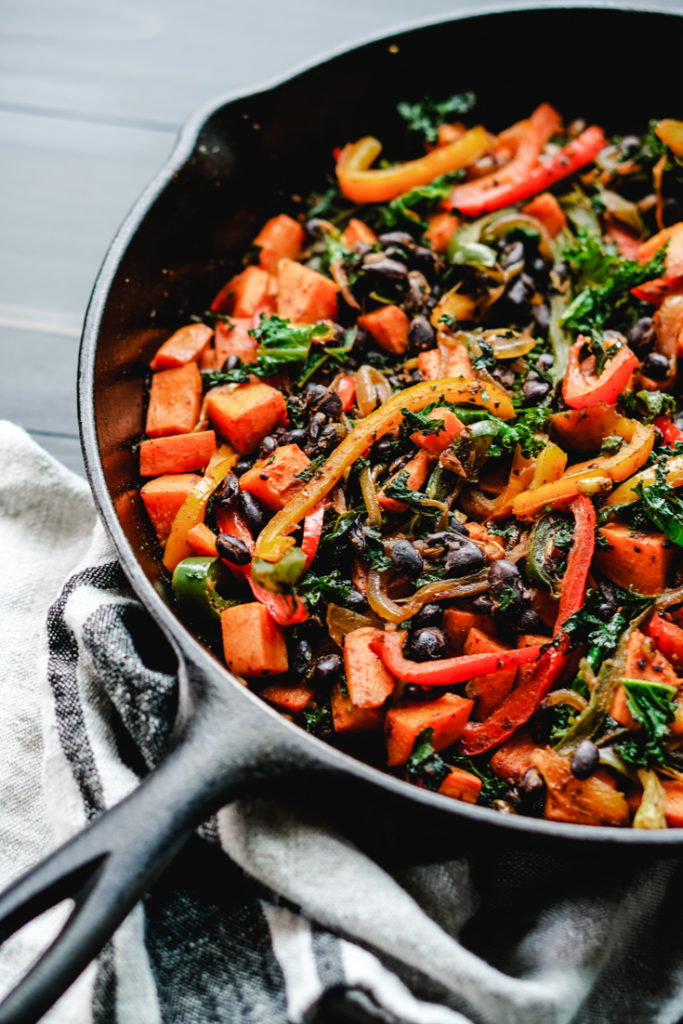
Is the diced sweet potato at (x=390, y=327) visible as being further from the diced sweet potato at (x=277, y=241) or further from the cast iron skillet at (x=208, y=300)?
the cast iron skillet at (x=208, y=300)

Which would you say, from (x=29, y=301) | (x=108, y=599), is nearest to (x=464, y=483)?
(x=108, y=599)

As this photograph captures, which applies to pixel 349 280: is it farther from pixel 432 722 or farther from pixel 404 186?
pixel 432 722

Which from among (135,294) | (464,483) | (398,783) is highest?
(135,294)

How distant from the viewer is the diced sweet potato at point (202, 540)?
3000 mm

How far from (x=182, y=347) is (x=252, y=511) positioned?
931mm

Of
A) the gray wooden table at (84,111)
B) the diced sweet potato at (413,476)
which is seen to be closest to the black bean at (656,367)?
the diced sweet potato at (413,476)

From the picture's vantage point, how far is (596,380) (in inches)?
122

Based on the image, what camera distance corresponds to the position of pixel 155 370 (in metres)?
3.51

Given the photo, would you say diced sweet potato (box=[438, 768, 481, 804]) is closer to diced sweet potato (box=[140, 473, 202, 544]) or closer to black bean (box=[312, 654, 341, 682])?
black bean (box=[312, 654, 341, 682])

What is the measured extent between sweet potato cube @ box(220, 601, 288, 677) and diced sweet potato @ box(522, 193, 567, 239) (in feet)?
7.22

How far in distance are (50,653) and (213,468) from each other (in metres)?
0.89

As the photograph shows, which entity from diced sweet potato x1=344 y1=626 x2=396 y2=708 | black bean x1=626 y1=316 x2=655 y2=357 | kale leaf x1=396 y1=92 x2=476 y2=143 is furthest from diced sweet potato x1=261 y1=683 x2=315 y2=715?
kale leaf x1=396 y1=92 x2=476 y2=143

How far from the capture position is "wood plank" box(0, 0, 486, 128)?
4.63 meters

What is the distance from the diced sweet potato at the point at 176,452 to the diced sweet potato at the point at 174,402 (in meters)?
0.06
